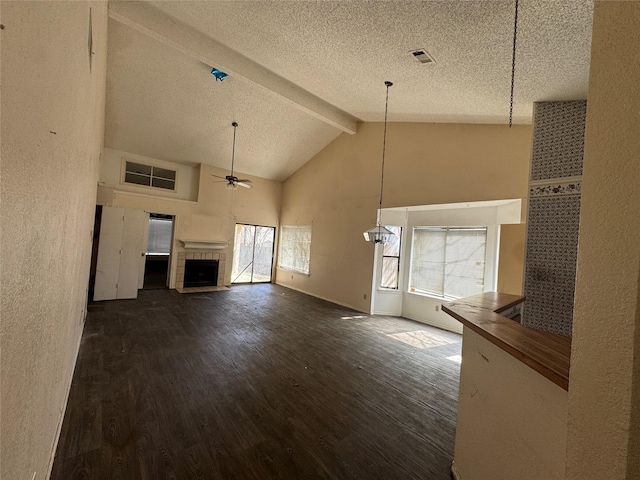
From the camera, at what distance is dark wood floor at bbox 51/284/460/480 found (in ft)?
5.77

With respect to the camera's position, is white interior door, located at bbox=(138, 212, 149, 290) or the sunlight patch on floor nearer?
the sunlight patch on floor

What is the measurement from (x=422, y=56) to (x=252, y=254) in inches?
289

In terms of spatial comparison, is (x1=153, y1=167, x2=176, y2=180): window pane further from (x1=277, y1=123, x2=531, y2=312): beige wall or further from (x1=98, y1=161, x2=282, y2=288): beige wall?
(x1=277, y1=123, x2=531, y2=312): beige wall

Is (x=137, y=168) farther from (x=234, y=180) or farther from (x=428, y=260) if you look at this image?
(x=428, y=260)

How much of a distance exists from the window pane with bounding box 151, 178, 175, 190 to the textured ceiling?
0.81 meters

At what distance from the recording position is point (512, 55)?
2.33 metres

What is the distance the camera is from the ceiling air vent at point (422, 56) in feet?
8.90

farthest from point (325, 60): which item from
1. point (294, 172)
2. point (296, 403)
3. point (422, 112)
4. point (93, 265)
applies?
point (93, 265)

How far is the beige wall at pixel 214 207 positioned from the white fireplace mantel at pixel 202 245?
20 centimetres

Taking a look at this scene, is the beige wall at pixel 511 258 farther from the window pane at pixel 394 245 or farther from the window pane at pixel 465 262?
the window pane at pixel 394 245

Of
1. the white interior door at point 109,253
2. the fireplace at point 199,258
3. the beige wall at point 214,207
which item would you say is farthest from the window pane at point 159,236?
the white interior door at point 109,253

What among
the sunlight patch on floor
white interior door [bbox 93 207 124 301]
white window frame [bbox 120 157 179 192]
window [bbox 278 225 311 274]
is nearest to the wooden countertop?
the sunlight patch on floor

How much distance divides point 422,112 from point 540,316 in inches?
142

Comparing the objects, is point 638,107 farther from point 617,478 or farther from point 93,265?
point 93,265
